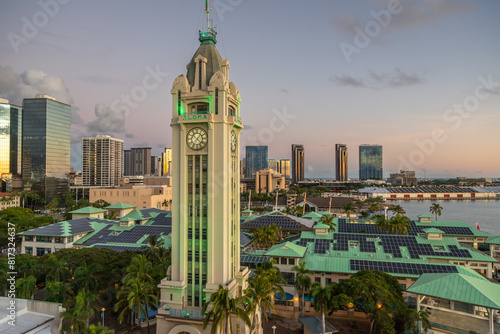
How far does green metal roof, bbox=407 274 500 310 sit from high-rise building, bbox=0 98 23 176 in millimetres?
200434

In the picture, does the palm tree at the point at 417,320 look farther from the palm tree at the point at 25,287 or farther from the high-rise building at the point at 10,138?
the high-rise building at the point at 10,138

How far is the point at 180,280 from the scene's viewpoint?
107 ft

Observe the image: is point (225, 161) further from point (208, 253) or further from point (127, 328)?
point (127, 328)

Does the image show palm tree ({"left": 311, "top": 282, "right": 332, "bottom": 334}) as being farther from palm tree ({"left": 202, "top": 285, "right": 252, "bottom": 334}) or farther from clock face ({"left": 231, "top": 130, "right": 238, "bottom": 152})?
clock face ({"left": 231, "top": 130, "right": 238, "bottom": 152})

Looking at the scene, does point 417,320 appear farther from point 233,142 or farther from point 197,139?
point 197,139

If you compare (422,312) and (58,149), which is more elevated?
(58,149)

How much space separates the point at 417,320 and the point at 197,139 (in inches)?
1059

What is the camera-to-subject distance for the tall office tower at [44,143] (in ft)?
528

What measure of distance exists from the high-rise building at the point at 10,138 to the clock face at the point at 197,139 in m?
181

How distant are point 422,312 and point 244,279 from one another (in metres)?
17.6

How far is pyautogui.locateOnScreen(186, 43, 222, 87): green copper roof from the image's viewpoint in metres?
34.0

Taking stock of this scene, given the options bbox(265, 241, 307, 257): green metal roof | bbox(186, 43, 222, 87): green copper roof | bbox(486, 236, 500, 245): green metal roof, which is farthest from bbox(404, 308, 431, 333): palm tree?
bbox(486, 236, 500, 245): green metal roof

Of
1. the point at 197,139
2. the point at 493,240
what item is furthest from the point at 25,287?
the point at 493,240

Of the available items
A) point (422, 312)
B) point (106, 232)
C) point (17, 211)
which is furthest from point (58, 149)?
point (422, 312)
